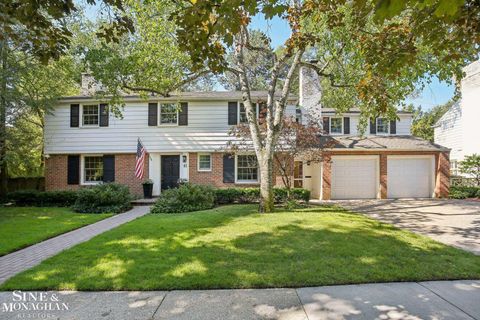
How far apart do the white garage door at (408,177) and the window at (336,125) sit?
3.91 metres

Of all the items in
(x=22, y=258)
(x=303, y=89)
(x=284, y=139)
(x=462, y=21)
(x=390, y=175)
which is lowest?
(x=22, y=258)

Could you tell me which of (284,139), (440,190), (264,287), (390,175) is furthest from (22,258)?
(440,190)

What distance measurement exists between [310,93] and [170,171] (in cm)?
931

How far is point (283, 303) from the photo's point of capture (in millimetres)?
3730

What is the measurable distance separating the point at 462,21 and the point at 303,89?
1340 centimetres

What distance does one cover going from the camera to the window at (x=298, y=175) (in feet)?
55.7

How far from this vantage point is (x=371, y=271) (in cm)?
468

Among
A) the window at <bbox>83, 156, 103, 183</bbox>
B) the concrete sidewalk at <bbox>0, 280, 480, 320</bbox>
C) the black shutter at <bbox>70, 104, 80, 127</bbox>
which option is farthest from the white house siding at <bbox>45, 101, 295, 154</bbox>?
the concrete sidewalk at <bbox>0, 280, 480, 320</bbox>

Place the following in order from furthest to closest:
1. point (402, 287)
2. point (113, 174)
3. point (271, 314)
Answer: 1. point (113, 174)
2. point (402, 287)
3. point (271, 314)

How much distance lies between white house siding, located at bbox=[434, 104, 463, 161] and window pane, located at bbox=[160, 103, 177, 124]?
64.8 ft

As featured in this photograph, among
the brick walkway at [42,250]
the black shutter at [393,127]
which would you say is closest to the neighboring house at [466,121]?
the black shutter at [393,127]

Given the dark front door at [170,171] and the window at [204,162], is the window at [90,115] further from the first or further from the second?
the window at [204,162]

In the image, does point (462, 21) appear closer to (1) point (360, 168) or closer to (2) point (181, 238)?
(2) point (181, 238)

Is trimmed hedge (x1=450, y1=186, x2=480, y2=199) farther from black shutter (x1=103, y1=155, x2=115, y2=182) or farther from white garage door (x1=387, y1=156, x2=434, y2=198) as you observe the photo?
black shutter (x1=103, y1=155, x2=115, y2=182)
